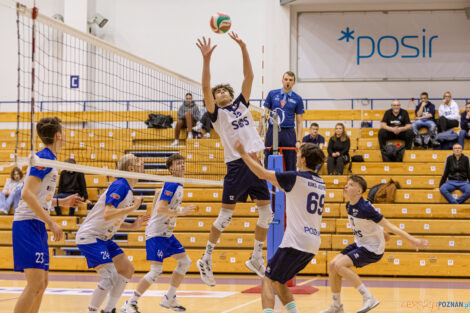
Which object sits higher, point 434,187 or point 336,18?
point 336,18

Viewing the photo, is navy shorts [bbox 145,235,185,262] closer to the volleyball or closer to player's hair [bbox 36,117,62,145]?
player's hair [bbox 36,117,62,145]

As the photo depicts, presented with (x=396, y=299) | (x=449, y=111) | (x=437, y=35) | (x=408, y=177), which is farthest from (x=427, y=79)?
(x=396, y=299)

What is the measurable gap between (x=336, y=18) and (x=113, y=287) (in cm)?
1575

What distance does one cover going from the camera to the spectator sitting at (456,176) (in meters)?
14.3

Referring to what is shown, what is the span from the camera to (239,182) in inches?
293

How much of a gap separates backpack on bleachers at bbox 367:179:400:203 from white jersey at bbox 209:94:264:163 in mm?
7827

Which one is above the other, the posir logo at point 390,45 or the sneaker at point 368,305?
the posir logo at point 390,45

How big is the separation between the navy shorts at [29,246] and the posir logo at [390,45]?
55.1ft

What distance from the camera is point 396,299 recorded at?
33.2 feet

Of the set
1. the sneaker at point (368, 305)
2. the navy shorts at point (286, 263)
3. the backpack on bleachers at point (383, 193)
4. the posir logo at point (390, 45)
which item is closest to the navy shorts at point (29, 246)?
the navy shorts at point (286, 263)

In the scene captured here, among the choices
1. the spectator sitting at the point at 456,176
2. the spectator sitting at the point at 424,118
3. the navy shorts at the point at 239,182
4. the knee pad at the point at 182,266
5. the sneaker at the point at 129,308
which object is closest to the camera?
the navy shorts at the point at 239,182

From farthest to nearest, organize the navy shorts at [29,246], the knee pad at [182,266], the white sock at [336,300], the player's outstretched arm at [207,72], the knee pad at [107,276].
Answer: the knee pad at [182,266], the white sock at [336,300], the knee pad at [107,276], the player's outstretched arm at [207,72], the navy shorts at [29,246]

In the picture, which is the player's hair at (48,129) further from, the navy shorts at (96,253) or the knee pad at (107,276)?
the knee pad at (107,276)

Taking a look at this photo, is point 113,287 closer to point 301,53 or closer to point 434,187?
point 434,187
